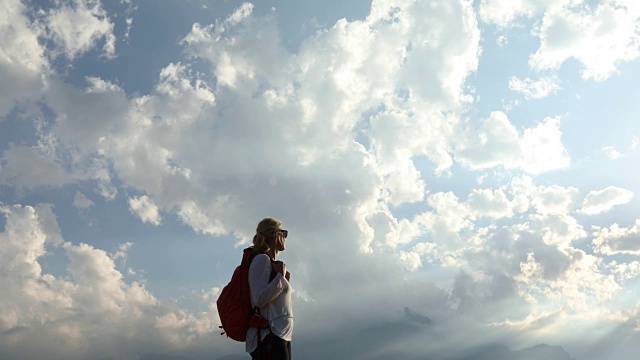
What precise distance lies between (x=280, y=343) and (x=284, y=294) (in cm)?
75

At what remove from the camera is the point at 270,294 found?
748 centimetres

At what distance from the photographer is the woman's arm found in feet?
24.5

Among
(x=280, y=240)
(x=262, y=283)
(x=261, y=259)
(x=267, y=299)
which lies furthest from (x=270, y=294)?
(x=280, y=240)

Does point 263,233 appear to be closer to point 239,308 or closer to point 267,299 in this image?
point 267,299

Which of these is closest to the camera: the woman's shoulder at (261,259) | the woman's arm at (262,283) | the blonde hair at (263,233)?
the woman's arm at (262,283)

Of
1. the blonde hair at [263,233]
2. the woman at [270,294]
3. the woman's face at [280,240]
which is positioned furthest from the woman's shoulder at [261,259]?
the woman's face at [280,240]

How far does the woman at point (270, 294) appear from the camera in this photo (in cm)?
748

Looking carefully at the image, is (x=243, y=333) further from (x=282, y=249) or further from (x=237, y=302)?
(x=282, y=249)

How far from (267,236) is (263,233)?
82 millimetres

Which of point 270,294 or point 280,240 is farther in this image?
point 280,240

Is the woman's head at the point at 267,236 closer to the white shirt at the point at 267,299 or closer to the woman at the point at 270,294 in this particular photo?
the woman at the point at 270,294

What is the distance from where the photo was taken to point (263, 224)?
26.0ft

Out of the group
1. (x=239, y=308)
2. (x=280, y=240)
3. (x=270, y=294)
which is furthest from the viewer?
(x=280, y=240)

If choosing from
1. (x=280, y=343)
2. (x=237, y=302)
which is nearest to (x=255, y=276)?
(x=237, y=302)
